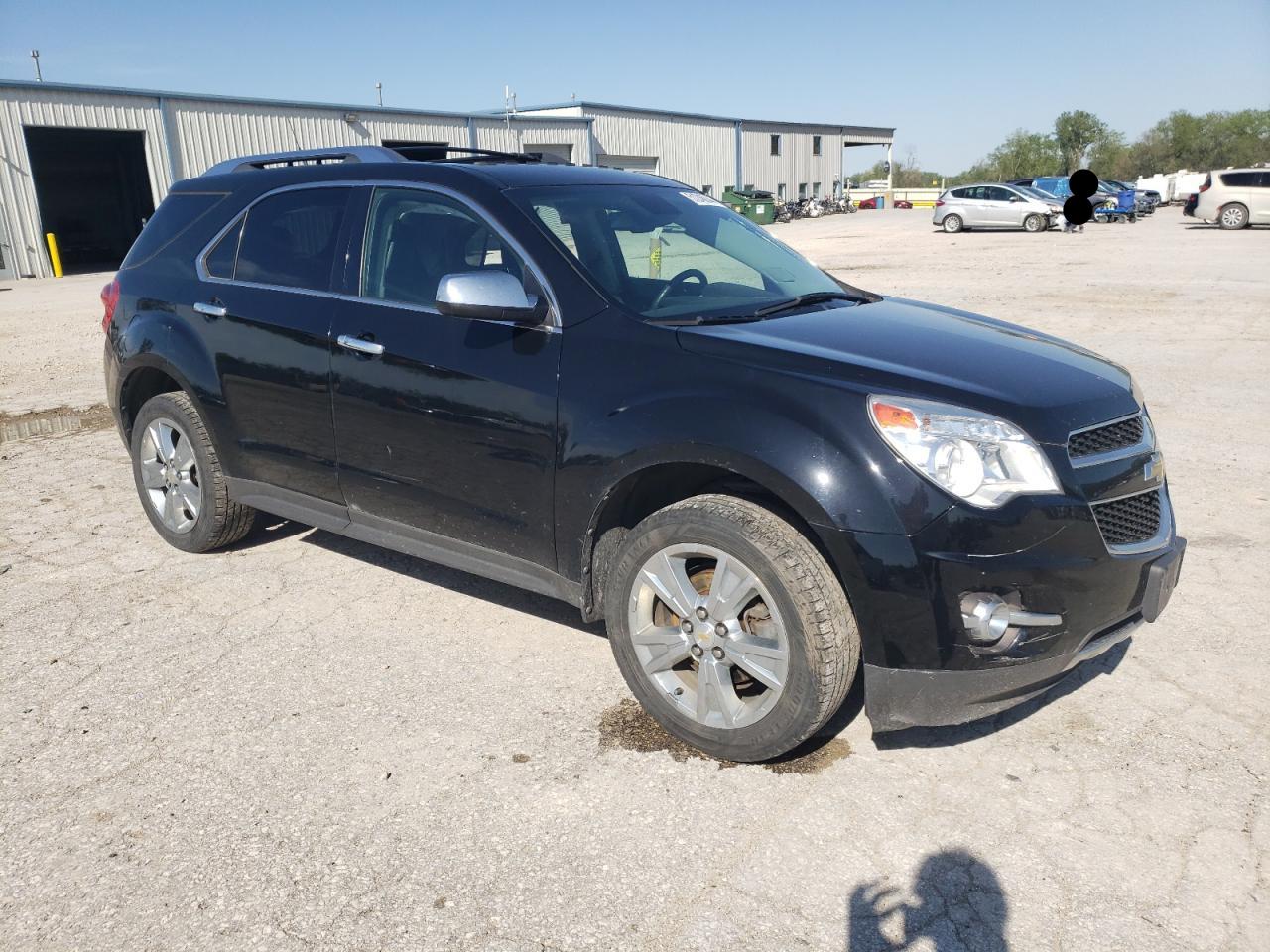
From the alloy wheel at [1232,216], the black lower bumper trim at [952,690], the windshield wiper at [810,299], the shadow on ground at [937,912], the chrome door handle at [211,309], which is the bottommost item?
the shadow on ground at [937,912]

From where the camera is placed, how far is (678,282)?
379 cm

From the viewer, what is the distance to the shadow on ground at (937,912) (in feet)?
7.96

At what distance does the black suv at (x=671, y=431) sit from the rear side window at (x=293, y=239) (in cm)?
2

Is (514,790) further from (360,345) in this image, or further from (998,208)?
(998,208)

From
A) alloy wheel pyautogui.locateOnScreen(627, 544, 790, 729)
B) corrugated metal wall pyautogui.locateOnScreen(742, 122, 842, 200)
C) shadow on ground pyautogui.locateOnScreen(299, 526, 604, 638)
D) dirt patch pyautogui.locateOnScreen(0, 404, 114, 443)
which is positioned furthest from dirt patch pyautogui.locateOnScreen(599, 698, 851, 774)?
corrugated metal wall pyautogui.locateOnScreen(742, 122, 842, 200)

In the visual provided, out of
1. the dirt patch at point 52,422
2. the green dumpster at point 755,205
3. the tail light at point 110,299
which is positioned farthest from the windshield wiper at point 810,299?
the green dumpster at point 755,205

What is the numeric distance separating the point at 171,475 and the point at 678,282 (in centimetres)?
293

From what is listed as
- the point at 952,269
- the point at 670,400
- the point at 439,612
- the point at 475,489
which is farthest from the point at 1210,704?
the point at 952,269

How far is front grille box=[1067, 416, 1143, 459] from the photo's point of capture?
2957mm

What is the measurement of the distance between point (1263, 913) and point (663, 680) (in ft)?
5.62

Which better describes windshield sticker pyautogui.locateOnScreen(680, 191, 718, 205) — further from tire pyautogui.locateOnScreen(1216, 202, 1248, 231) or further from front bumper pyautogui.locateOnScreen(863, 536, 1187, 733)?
tire pyautogui.locateOnScreen(1216, 202, 1248, 231)

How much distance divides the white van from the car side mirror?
35352 millimetres

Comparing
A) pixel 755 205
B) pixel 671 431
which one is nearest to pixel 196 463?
pixel 671 431

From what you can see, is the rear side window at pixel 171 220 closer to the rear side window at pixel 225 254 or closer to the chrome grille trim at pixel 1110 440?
the rear side window at pixel 225 254
